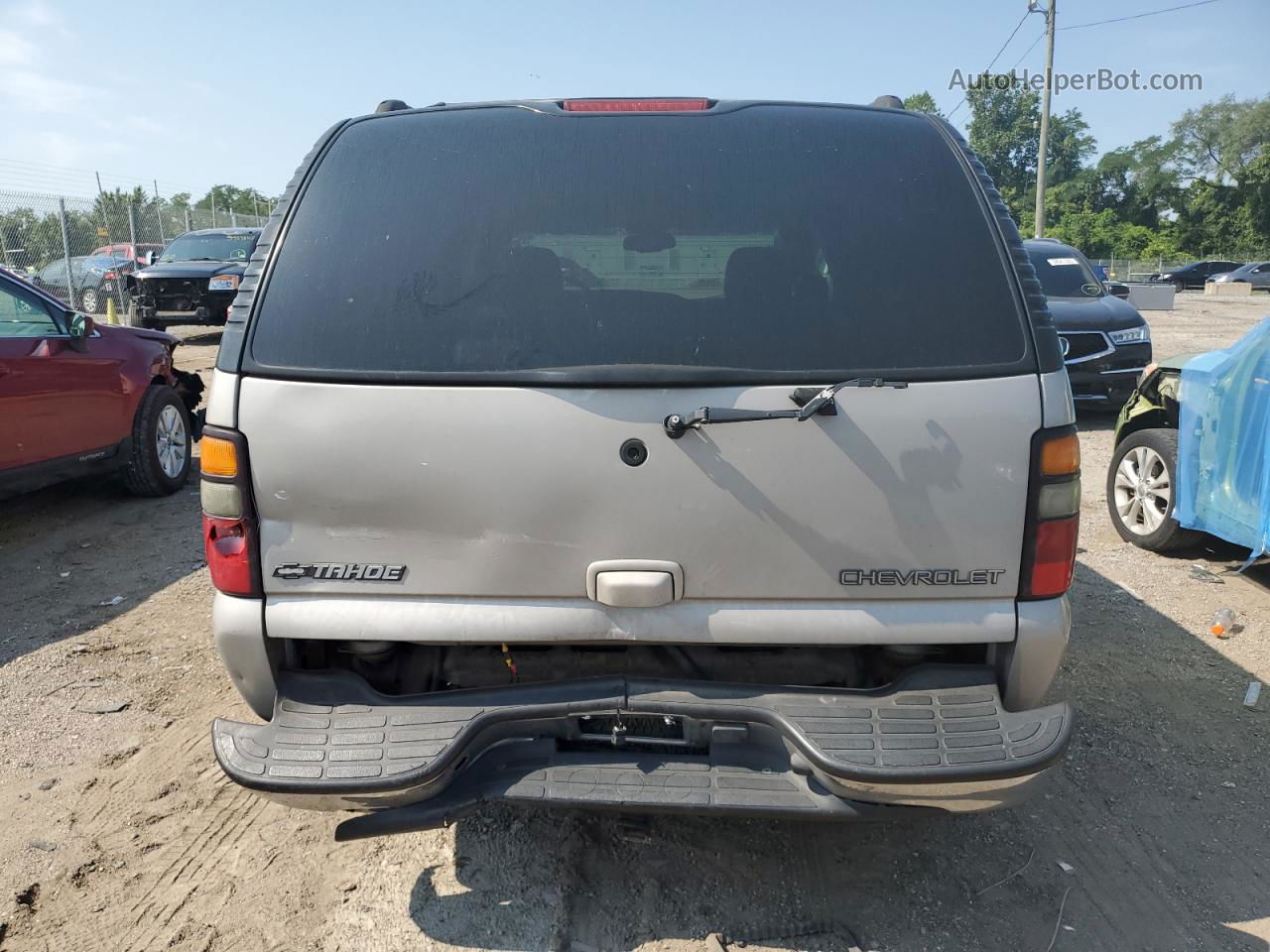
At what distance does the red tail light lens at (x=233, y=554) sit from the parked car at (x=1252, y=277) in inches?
1878

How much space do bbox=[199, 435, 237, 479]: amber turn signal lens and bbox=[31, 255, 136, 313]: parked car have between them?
19.1 m

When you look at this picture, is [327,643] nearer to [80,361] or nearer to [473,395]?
[473,395]

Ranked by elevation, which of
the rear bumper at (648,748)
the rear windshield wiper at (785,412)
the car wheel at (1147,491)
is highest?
the rear windshield wiper at (785,412)

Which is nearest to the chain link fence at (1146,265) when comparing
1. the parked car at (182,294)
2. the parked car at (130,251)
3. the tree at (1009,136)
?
the tree at (1009,136)

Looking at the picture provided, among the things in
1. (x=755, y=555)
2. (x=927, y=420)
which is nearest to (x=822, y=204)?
(x=927, y=420)

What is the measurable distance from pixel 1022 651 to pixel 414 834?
195 cm

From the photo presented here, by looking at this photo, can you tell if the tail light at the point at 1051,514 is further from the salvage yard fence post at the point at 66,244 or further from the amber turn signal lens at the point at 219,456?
the salvage yard fence post at the point at 66,244

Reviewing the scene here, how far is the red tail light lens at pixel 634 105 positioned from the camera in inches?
112

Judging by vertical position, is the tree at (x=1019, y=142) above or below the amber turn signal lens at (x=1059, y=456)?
above

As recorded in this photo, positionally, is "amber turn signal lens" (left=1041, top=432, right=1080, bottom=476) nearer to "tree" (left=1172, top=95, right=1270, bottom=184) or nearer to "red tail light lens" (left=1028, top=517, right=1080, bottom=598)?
"red tail light lens" (left=1028, top=517, right=1080, bottom=598)

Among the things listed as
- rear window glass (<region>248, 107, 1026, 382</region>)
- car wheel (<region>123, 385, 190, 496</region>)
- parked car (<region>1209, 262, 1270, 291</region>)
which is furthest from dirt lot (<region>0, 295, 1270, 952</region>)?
parked car (<region>1209, 262, 1270, 291</region>)

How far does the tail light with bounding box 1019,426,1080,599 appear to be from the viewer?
237cm

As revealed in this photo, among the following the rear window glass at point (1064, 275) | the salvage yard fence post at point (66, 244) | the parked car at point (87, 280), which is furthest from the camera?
the parked car at point (87, 280)

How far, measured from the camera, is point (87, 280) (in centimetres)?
1973
